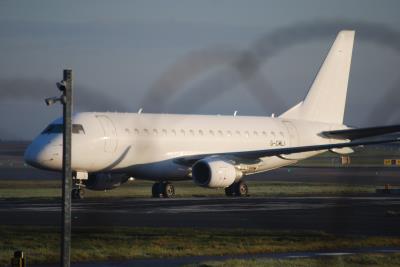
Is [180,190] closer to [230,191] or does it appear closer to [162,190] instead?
[230,191]

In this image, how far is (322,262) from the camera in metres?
22.5

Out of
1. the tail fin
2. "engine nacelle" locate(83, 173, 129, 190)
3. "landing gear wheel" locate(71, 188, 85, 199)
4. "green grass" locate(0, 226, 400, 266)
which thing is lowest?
"green grass" locate(0, 226, 400, 266)

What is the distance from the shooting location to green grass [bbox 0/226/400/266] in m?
24.1

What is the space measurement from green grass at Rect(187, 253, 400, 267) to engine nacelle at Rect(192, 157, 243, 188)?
27.3m

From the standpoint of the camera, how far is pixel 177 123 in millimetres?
53875

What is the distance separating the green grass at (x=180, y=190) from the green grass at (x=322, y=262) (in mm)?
28667

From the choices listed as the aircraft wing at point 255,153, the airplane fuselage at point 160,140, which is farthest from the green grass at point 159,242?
the aircraft wing at point 255,153

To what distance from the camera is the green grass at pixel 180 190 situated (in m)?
54.2

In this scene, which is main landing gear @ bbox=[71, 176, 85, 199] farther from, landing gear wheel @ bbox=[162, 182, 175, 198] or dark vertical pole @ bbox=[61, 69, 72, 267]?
dark vertical pole @ bbox=[61, 69, 72, 267]

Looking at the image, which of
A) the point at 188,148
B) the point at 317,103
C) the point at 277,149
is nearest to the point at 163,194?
the point at 188,148

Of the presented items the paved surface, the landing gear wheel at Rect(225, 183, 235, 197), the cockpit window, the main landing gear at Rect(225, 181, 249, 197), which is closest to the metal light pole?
the paved surface

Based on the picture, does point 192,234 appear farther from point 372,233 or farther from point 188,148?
point 188,148

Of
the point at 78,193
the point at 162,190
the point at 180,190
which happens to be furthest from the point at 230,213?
the point at 180,190

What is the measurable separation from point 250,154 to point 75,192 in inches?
390
